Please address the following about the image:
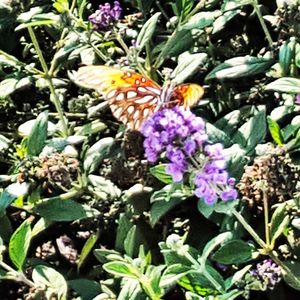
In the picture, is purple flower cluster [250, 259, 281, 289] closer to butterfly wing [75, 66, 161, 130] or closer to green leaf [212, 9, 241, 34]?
butterfly wing [75, 66, 161, 130]

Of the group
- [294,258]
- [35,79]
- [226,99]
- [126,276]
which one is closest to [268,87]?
[226,99]

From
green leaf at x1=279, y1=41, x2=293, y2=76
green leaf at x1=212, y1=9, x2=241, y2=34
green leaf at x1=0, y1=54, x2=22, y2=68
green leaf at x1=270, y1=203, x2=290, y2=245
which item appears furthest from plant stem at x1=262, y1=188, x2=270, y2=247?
green leaf at x1=0, y1=54, x2=22, y2=68

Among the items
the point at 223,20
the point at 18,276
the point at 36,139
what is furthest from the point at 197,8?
the point at 18,276

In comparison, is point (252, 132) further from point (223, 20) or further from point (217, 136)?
point (223, 20)

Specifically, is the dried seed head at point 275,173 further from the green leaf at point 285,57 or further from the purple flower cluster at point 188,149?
the green leaf at point 285,57

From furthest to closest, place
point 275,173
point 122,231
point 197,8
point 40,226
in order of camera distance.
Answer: point 197,8
point 40,226
point 122,231
point 275,173
